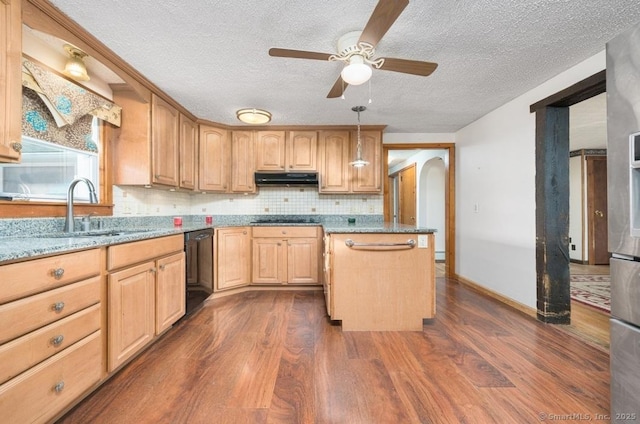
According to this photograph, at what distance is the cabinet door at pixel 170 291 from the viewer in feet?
6.89

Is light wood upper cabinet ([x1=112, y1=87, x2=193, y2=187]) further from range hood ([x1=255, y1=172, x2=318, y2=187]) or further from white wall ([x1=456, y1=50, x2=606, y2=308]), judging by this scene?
white wall ([x1=456, y1=50, x2=606, y2=308])

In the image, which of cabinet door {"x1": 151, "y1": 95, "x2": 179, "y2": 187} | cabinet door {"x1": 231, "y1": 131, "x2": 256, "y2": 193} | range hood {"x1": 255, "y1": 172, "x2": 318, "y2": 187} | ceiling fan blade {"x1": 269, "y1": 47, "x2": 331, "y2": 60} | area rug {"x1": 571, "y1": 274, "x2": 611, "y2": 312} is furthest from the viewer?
cabinet door {"x1": 231, "y1": 131, "x2": 256, "y2": 193}

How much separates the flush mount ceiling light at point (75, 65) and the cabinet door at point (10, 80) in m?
0.67

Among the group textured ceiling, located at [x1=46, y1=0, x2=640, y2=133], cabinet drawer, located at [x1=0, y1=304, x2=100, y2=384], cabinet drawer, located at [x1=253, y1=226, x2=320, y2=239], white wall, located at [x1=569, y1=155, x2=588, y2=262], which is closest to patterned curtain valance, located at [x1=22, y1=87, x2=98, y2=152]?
textured ceiling, located at [x1=46, y1=0, x2=640, y2=133]

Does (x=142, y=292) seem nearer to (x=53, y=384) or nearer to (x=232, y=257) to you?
(x=53, y=384)

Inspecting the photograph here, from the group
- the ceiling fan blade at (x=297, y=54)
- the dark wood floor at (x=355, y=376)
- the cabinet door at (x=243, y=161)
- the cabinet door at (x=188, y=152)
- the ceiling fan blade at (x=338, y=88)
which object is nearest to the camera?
the dark wood floor at (x=355, y=376)

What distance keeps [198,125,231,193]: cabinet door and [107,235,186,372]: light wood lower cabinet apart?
1310 millimetres

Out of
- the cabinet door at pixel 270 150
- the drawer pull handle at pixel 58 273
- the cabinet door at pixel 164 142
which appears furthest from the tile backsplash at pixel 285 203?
the drawer pull handle at pixel 58 273

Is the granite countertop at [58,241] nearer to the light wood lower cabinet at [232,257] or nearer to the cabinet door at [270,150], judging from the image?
the light wood lower cabinet at [232,257]

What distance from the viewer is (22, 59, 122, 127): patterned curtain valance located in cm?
179

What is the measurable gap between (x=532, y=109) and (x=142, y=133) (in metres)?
3.73

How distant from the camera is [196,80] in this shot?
2488 mm

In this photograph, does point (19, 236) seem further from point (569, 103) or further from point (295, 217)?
point (569, 103)

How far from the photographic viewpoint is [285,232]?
11.6 ft
